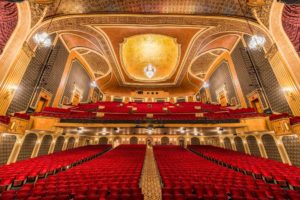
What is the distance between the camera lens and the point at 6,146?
22.9 feet

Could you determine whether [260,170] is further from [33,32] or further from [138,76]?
[138,76]

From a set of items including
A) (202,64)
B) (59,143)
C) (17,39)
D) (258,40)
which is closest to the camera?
(17,39)

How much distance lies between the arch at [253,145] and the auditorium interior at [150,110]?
0.07 metres

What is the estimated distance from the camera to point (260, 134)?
8.59 meters

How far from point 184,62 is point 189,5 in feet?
19.7

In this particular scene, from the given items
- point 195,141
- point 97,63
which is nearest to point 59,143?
point 97,63

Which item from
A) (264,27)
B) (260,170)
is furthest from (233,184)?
(264,27)

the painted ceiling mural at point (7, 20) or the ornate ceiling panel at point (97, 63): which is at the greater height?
the ornate ceiling panel at point (97, 63)

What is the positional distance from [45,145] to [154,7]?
41.2ft

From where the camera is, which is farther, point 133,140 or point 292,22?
point 133,140

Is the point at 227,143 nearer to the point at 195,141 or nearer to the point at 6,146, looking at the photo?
the point at 195,141

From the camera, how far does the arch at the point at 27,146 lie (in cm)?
766

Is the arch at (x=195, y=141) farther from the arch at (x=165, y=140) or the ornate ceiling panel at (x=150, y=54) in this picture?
the ornate ceiling panel at (x=150, y=54)

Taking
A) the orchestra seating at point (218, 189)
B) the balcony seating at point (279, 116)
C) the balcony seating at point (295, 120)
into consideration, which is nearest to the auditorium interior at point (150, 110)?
the orchestra seating at point (218, 189)
